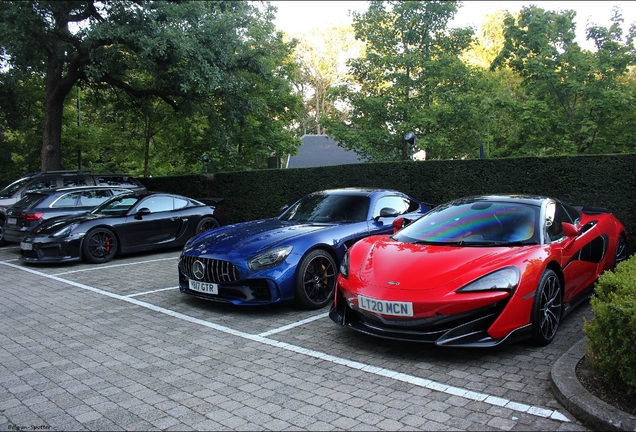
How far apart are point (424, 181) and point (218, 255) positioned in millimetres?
6628

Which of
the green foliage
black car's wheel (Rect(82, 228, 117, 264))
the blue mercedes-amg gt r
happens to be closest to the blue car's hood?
the blue mercedes-amg gt r

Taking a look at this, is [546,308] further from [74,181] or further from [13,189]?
[13,189]

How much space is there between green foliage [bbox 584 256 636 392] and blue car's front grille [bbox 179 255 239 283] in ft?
12.1

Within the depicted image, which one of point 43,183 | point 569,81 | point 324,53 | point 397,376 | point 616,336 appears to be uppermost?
point 324,53

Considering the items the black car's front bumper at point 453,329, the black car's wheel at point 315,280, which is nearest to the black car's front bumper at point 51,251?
the black car's wheel at point 315,280

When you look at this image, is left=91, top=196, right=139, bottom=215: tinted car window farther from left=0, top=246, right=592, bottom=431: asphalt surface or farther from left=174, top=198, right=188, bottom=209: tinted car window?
left=0, top=246, right=592, bottom=431: asphalt surface

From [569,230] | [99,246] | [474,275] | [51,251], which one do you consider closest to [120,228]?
[99,246]

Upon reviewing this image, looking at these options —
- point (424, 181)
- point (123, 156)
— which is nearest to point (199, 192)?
point (424, 181)

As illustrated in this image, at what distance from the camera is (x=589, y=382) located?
3.59m

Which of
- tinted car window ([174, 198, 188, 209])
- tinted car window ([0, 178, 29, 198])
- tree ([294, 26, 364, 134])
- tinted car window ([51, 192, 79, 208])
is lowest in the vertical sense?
tinted car window ([174, 198, 188, 209])

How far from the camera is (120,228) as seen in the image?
34.3 feet

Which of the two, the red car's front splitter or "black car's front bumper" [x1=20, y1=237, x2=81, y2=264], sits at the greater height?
"black car's front bumper" [x1=20, y1=237, x2=81, y2=264]

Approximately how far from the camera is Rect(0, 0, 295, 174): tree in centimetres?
1462

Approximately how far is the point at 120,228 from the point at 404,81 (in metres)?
13.2
